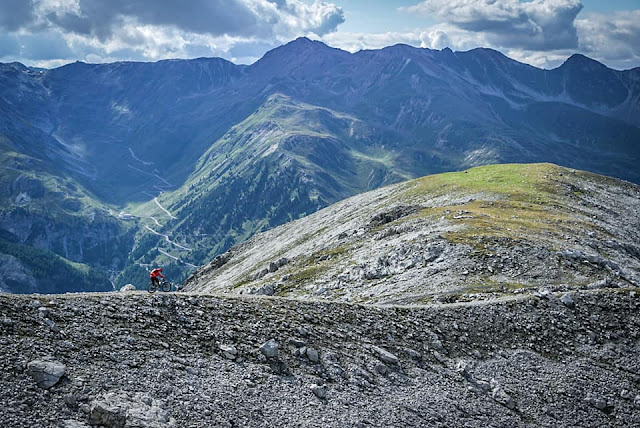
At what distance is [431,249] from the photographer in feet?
184

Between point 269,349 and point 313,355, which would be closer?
point 269,349

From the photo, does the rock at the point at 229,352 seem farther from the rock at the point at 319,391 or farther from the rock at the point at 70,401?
the rock at the point at 70,401

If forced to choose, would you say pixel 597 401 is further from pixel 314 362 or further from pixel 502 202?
pixel 502 202

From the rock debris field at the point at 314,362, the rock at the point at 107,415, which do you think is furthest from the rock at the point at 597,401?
the rock at the point at 107,415

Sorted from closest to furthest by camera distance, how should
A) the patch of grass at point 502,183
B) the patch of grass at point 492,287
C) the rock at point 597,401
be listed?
1. the rock at point 597,401
2. the patch of grass at point 492,287
3. the patch of grass at point 502,183

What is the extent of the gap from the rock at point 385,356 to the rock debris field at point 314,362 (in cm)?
6

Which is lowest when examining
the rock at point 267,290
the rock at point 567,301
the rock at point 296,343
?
the rock at point 267,290

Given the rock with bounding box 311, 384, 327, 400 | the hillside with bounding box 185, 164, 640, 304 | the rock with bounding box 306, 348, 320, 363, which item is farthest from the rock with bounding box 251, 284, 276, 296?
the rock with bounding box 311, 384, 327, 400

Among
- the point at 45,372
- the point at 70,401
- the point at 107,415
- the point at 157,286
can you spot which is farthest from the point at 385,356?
the point at 157,286

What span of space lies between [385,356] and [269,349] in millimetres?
7359

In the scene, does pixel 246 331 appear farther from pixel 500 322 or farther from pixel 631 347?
pixel 631 347

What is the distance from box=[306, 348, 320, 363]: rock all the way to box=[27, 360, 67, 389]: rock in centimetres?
1210

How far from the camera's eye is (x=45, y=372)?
67.5 feet

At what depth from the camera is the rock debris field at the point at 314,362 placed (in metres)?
21.0
